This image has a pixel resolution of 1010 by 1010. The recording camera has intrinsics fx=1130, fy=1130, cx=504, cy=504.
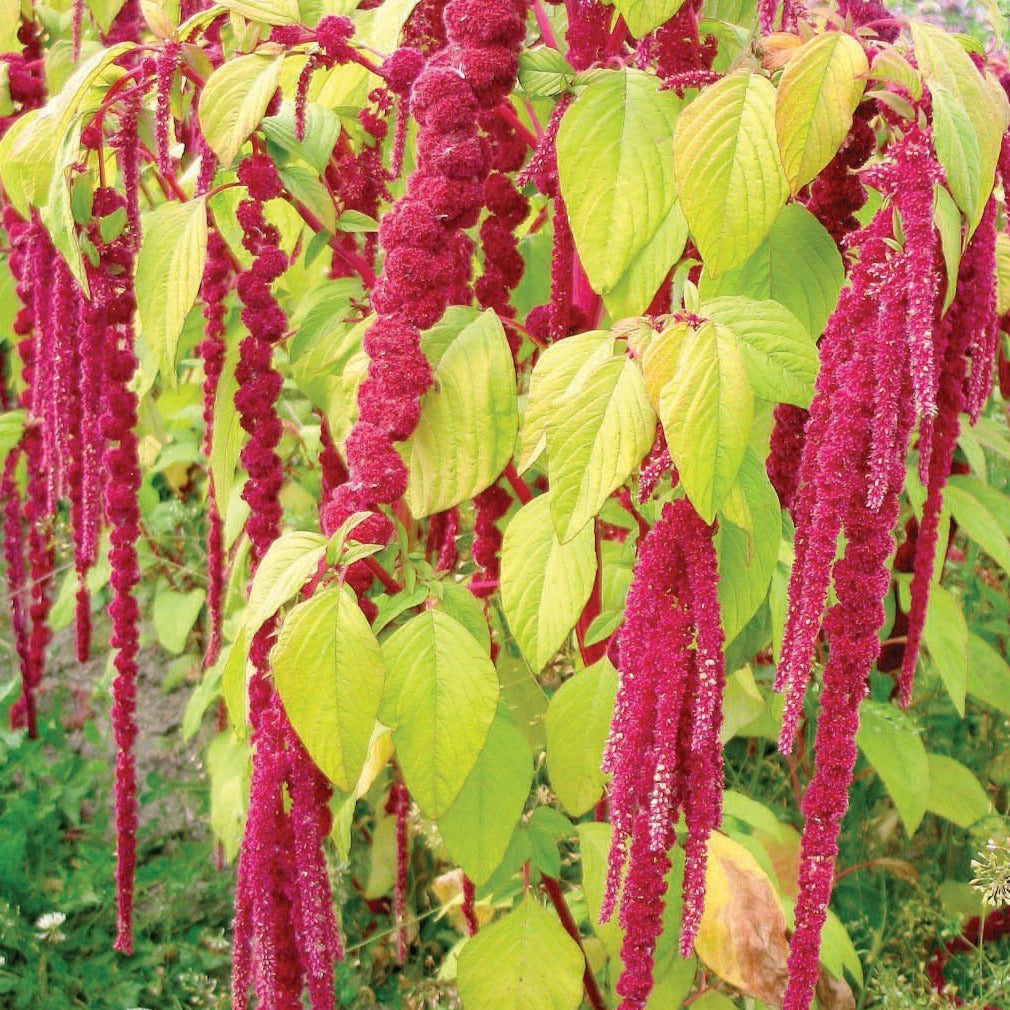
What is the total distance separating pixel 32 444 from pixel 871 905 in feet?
4.76

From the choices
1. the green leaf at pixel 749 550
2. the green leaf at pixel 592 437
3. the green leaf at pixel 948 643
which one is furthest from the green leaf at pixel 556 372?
the green leaf at pixel 948 643

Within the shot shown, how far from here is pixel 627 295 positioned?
80 cm

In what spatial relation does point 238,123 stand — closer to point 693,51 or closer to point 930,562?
point 693,51

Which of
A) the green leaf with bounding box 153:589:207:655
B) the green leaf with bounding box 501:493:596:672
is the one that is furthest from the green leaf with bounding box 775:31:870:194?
the green leaf with bounding box 153:589:207:655

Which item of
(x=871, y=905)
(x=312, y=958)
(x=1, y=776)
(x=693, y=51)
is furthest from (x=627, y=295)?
(x=1, y=776)

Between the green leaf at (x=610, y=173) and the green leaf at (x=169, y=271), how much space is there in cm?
27

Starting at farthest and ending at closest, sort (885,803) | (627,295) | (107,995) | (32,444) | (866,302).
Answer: (885,803) → (107,995) → (32,444) → (627,295) → (866,302)

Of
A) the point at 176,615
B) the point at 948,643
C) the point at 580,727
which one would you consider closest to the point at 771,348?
the point at 580,727

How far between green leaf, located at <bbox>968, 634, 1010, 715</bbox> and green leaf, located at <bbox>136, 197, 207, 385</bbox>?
1.24 metres

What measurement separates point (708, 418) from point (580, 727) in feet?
1.48

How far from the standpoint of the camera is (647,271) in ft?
2.65

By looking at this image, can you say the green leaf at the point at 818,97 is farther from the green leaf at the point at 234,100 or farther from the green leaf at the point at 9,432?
the green leaf at the point at 9,432

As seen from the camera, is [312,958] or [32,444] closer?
[312,958]

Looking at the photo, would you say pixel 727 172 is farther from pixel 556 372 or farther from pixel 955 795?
pixel 955 795
